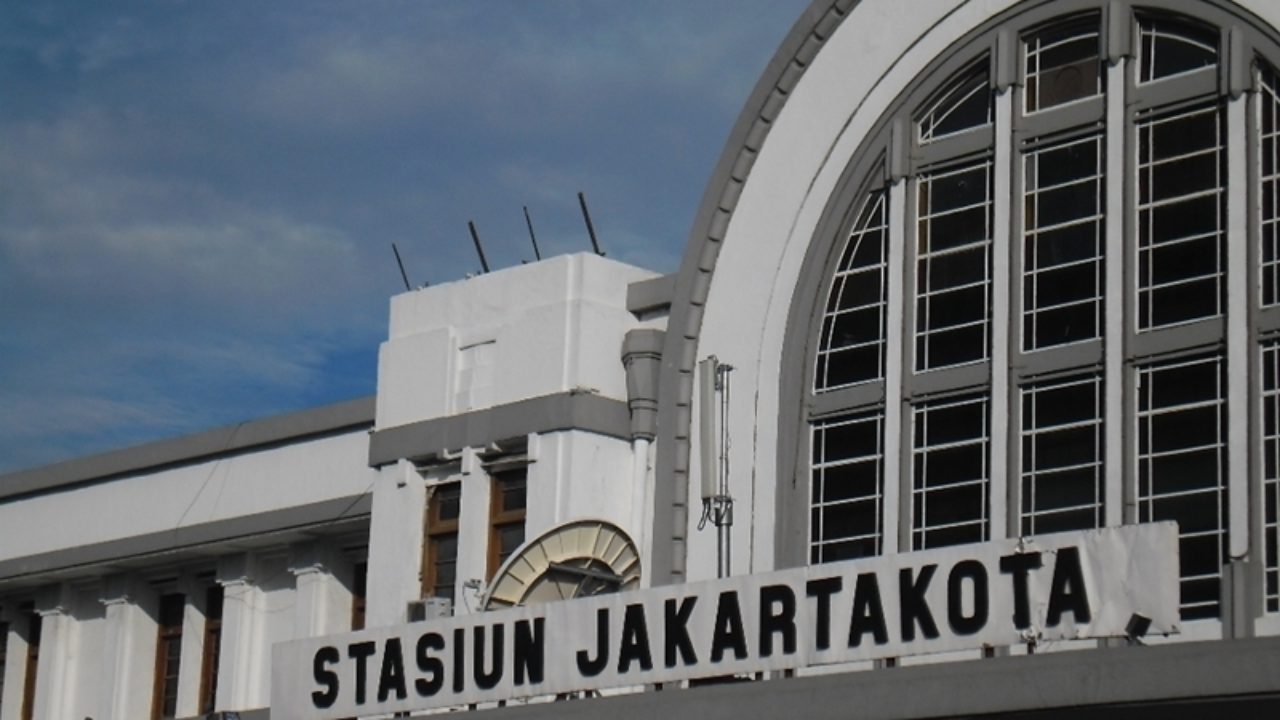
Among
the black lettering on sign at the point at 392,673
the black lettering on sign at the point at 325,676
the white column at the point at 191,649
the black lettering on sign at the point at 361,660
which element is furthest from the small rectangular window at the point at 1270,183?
the white column at the point at 191,649

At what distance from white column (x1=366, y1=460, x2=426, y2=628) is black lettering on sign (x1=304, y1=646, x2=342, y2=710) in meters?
2.92

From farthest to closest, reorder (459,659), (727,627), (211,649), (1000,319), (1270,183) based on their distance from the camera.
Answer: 1. (211,649)
2. (1000,319)
3. (459,659)
4. (1270,183)
5. (727,627)

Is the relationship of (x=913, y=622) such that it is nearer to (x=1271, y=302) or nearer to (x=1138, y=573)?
(x=1138, y=573)

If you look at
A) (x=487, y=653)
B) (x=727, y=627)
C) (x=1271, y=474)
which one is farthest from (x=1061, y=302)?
(x=487, y=653)

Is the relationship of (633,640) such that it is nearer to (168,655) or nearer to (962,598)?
(962,598)

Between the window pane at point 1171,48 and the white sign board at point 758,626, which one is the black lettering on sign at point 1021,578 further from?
the window pane at point 1171,48

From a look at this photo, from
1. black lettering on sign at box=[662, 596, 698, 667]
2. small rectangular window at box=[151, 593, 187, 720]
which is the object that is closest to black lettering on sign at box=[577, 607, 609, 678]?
black lettering on sign at box=[662, 596, 698, 667]

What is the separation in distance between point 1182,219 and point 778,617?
5633 millimetres

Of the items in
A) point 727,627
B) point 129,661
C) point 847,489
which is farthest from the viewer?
point 129,661

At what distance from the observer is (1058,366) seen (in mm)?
22922

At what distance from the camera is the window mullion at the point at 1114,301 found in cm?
2217

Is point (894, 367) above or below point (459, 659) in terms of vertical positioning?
above

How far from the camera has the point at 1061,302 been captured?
23.2 meters

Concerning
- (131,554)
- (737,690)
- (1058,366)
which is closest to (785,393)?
(1058,366)
